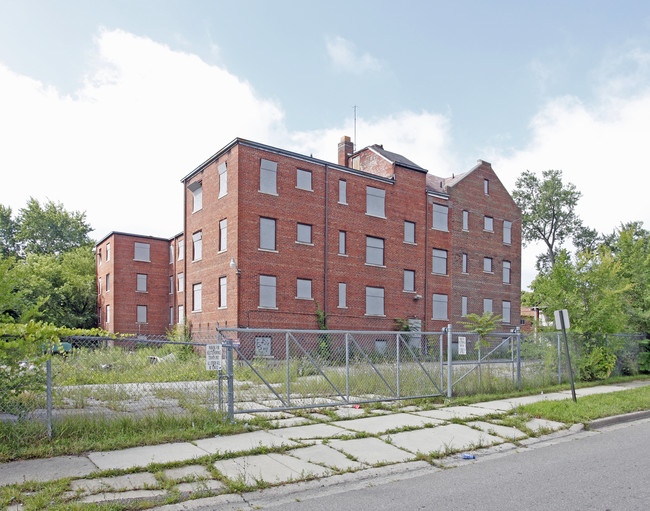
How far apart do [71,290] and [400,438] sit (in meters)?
45.9

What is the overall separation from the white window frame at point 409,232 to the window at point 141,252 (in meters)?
23.1

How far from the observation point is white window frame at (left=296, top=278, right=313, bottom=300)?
1151 inches

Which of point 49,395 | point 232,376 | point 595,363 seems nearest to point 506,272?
point 595,363

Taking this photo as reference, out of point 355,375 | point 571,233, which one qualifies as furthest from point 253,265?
point 571,233

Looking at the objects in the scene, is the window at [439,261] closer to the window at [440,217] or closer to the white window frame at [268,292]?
the window at [440,217]

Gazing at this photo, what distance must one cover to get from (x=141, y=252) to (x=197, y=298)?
15.6 m

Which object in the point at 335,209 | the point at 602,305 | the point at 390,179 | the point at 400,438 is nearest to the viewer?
the point at 400,438

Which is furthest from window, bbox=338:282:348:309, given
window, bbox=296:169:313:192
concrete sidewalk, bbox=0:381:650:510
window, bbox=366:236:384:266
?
concrete sidewalk, bbox=0:381:650:510

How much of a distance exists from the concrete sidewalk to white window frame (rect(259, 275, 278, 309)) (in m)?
17.5

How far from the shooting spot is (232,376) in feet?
30.0

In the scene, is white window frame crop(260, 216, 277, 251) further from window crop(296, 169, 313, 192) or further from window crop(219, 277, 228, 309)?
window crop(219, 277, 228, 309)

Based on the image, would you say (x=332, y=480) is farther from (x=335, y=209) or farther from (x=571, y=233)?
(x=571, y=233)

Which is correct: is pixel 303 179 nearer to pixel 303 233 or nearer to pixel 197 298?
pixel 303 233

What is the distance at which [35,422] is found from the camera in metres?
7.43
